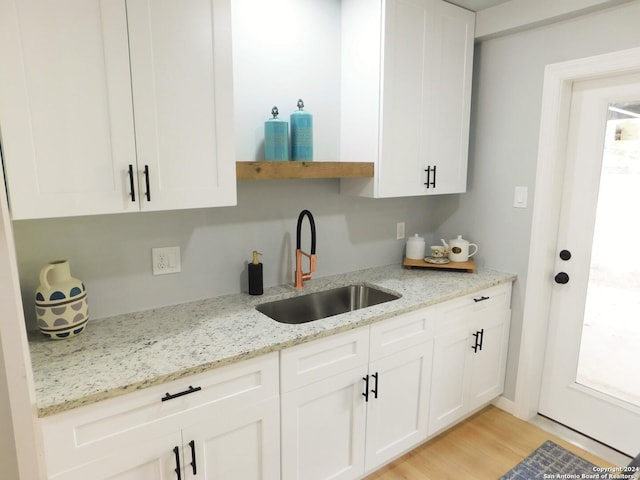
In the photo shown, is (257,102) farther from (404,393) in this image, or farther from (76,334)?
(404,393)

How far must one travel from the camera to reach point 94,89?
128cm

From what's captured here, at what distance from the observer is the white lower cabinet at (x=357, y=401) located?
160 centimetres

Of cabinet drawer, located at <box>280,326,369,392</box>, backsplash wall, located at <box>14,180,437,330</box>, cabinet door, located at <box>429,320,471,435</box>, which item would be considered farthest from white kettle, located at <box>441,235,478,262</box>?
cabinet drawer, located at <box>280,326,369,392</box>

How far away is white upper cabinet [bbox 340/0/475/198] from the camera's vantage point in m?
2.02

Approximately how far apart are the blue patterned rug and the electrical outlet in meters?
1.91

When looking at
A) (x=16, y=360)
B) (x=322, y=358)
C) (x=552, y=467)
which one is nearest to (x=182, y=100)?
(x=16, y=360)

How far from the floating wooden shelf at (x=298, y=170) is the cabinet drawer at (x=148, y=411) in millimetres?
749

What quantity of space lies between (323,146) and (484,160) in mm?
1062

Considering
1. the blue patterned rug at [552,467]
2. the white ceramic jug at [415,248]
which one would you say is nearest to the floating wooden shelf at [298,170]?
the white ceramic jug at [415,248]

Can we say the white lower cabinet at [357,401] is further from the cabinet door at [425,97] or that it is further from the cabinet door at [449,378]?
the cabinet door at [425,97]

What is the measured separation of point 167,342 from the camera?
4.77 feet

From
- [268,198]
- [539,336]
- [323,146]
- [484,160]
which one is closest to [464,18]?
[484,160]

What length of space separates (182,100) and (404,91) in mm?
1167

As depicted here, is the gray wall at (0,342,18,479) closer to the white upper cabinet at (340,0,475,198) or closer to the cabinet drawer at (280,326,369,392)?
the cabinet drawer at (280,326,369,392)
